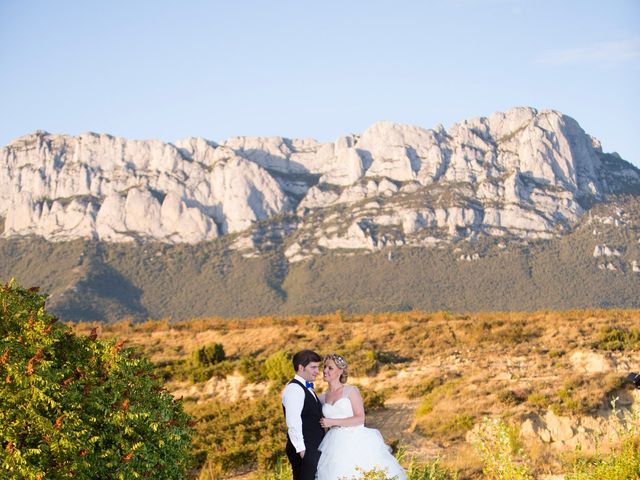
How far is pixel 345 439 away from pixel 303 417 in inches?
25.2

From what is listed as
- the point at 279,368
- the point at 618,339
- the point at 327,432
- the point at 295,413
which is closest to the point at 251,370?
the point at 279,368

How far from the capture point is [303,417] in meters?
8.91

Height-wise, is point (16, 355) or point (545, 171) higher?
point (545, 171)

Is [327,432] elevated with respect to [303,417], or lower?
lower

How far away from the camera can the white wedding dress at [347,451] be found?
8.99 metres

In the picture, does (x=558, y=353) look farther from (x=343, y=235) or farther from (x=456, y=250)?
(x=343, y=235)

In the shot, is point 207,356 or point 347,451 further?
point 207,356

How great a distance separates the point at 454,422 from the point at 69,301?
134m

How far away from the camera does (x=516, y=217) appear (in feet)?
553

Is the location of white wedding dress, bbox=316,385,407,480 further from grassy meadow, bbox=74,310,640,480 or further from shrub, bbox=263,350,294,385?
shrub, bbox=263,350,294,385

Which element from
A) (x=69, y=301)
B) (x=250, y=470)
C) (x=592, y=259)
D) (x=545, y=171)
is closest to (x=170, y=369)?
(x=250, y=470)

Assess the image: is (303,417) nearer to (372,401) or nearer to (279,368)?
(372,401)

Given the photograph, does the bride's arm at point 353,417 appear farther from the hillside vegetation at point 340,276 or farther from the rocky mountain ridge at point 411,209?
the rocky mountain ridge at point 411,209

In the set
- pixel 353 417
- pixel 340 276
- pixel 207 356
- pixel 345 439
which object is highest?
pixel 340 276
